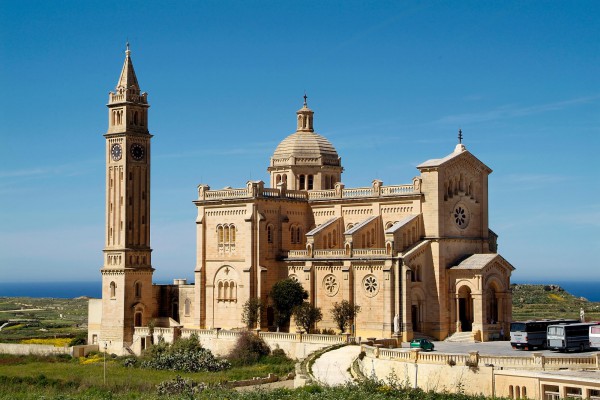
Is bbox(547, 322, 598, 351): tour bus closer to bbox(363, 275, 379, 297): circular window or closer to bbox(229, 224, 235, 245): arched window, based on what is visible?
bbox(363, 275, 379, 297): circular window

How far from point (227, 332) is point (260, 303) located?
3674 mm

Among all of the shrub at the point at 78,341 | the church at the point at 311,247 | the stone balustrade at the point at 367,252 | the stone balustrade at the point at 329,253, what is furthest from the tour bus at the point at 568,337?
the shrub at the point at 78,341

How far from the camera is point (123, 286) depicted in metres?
69.4

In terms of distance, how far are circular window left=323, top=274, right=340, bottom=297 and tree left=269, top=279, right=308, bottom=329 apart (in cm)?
146

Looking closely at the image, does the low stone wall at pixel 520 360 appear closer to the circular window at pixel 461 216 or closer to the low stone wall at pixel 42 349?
the circular window at pixel 461 216

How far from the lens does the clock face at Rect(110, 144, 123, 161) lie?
71.4 metres

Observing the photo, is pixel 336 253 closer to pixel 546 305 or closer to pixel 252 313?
pixel 252 313

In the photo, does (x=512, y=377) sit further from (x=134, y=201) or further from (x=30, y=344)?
(x=30, y=344)

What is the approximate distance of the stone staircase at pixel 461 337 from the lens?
196 ft

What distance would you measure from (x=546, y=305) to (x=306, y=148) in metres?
54.5

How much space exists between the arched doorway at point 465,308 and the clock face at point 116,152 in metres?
26.8

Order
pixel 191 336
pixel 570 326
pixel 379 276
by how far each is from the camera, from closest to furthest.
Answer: pixel 570 326
pixel 379 276
pixel 191 336

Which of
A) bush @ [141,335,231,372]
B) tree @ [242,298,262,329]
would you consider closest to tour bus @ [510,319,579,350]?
bush @ [141,335,231,372]

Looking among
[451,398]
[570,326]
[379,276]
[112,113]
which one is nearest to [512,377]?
[451,398]
